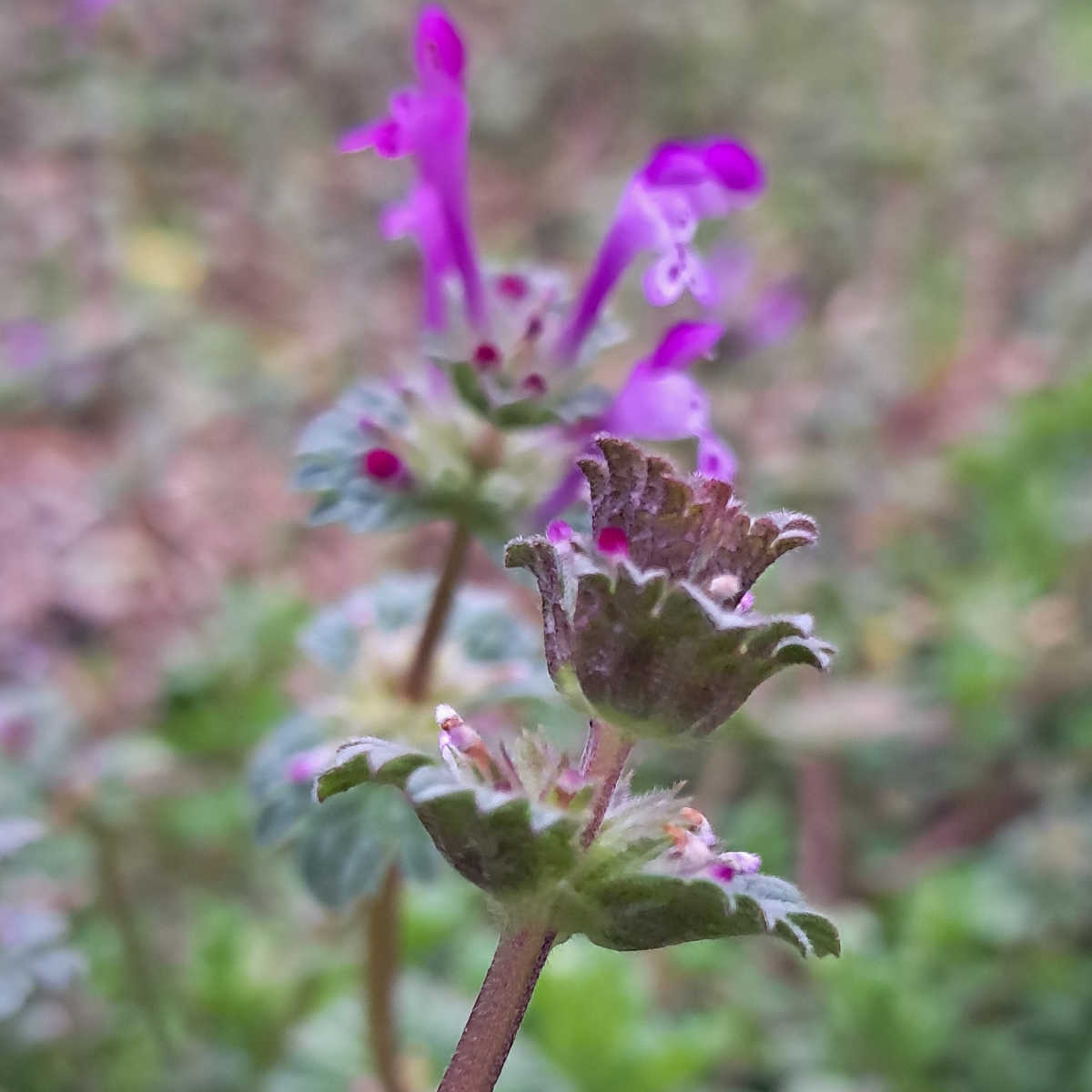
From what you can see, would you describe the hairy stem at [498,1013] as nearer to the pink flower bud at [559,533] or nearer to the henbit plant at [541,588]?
the henbit plant at [541,588]

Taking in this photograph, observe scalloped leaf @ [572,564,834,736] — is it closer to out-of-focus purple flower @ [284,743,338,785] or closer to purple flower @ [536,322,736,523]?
purple flower @ [536,322,736,523]

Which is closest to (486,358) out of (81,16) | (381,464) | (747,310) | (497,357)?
(497,357)

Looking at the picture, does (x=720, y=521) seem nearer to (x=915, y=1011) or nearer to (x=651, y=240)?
(x=651, y=240)

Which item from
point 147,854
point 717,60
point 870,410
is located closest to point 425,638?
point 147,854

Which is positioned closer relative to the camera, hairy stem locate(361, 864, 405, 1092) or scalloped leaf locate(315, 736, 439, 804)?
scalloped leaf locate(315, 736, 439, 804)

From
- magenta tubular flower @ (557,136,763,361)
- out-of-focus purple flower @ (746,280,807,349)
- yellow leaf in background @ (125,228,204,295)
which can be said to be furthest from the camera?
yellow leaf in background @ (125,228,204,295)

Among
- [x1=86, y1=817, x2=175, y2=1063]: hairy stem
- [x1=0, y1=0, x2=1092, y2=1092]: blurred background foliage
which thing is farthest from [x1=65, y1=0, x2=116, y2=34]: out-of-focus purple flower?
[x1=86, y1=817, x2=175, y2=1063]: hairy stem

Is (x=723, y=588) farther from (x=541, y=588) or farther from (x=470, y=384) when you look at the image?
(x=470, y=384)
